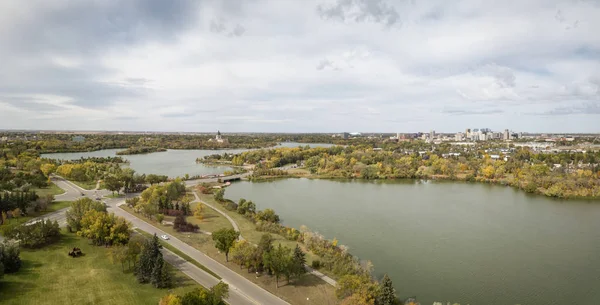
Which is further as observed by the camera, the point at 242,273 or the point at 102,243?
the point at 102,243

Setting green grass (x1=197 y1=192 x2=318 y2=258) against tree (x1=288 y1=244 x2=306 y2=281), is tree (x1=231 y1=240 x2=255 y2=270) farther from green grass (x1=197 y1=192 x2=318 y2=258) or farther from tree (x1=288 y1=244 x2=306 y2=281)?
green grass (x1=197 y1=192 x2=318 y2=258)

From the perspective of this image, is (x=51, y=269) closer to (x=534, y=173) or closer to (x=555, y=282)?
(x=555, y=282)

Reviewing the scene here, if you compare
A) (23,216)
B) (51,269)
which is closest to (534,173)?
(51,269)

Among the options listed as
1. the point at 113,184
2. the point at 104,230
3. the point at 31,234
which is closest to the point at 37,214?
the point at 113,184

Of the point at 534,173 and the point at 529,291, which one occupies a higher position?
the point at 534,173

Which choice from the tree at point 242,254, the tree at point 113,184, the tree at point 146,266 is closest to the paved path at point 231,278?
the tree at point 242,254

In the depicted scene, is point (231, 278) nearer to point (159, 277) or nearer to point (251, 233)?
point (159, 277)

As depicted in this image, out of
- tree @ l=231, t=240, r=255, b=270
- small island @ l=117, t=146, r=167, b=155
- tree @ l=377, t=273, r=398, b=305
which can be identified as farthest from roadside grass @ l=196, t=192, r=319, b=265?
small island @ l=117, t=146, r=167, b=155
